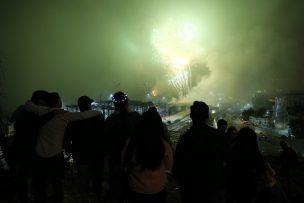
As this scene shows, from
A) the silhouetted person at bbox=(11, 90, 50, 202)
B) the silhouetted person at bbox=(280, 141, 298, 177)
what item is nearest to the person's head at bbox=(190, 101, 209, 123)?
the silhouetted person at bbox=(11, 90, 50, 202)

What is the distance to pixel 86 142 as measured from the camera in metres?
5.03

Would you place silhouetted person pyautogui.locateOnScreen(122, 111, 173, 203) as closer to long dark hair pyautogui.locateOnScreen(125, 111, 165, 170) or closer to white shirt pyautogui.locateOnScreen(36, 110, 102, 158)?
long dark hair pyautogui.locateOnScreen(125, 111, 165, 170)

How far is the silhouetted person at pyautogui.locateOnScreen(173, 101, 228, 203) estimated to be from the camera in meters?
3.89

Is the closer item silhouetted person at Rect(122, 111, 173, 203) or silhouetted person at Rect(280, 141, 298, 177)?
silhouetted person at Rect(122, 111, 173, 203)

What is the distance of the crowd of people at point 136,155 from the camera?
3.51 metres

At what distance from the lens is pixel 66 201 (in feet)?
20.8

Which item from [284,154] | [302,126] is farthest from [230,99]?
[284,154]

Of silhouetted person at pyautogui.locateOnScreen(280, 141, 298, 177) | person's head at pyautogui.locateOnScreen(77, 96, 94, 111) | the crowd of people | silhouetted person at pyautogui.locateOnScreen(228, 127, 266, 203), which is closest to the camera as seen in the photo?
the crowd of people

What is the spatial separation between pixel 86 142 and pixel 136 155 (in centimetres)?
189

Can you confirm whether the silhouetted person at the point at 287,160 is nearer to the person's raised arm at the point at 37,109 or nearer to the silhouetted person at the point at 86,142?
the silhouetted person at the point at 86,142

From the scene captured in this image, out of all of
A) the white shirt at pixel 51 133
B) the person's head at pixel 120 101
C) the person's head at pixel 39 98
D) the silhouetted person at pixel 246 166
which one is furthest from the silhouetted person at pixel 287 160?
the person's head at pixel 39 98

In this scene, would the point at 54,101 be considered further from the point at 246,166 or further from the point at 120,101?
the point at 246,166

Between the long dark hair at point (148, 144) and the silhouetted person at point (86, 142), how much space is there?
172 cm

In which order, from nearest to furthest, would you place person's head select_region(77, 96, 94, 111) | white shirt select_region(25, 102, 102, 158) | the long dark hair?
1. the long dark hair
2. white shirt select_region(25, 102, 102, 158)
3. person's head select_region(77, 96, 94, 111)
